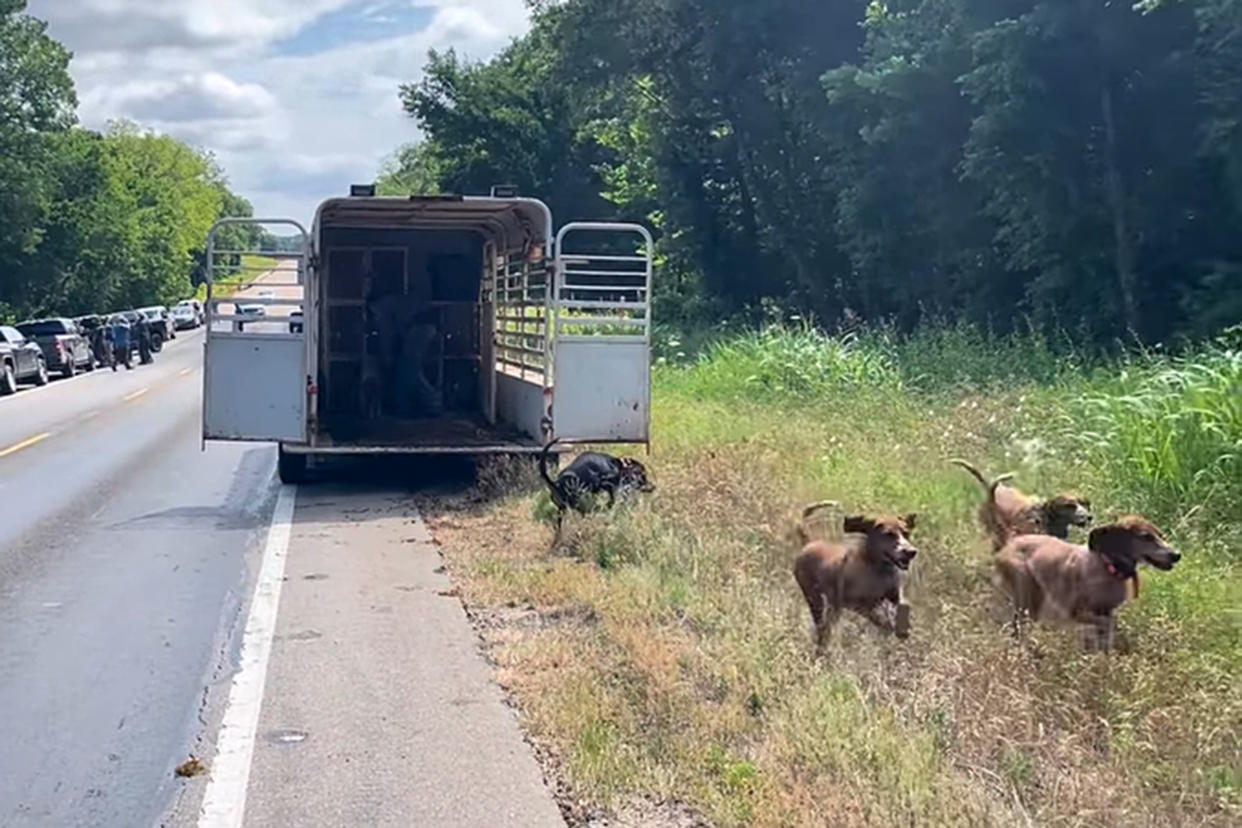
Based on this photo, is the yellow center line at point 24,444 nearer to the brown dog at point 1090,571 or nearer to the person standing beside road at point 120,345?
the brown dog at point 1090,571

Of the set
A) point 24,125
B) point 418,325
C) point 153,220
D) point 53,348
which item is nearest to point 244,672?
point 418,325

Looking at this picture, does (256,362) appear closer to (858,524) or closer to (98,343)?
(858,524)

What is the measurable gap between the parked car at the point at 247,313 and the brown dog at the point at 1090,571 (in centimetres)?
902

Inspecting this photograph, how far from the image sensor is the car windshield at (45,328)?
4234 centimetres

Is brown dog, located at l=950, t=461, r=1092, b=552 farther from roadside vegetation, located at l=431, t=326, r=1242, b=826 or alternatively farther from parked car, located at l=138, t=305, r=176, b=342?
parked car, located at l=138, t=305, r=176, b=342

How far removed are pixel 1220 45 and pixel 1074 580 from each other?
1402cm

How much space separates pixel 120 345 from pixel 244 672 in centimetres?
4079

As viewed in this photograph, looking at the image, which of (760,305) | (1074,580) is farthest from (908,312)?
(1074,580)

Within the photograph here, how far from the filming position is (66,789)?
6211mm

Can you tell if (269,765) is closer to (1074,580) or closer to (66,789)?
(66,789)

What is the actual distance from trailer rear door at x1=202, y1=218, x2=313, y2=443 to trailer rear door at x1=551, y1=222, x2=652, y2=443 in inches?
94.1

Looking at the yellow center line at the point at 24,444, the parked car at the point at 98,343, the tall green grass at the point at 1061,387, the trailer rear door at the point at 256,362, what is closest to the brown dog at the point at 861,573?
the tall green grass at the point at 1061,387

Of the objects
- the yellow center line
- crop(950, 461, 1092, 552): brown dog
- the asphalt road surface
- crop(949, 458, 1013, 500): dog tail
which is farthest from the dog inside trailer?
crop(950, 461, 1092, 552): brown dog

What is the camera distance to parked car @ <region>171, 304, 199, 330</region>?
82.5 metres
